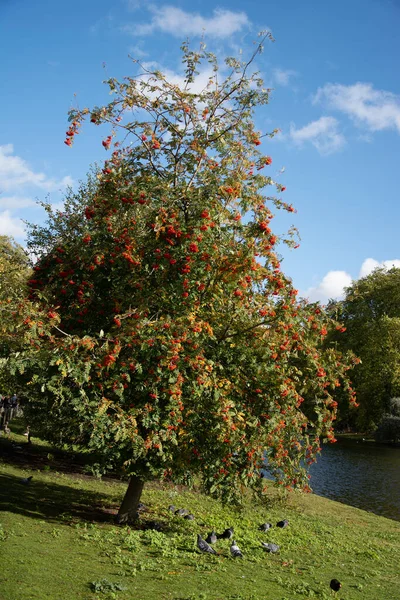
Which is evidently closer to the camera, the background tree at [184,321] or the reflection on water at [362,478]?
the background tree at [184,321]

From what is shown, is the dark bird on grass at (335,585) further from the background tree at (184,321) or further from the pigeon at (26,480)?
the pigeon at (26,480)

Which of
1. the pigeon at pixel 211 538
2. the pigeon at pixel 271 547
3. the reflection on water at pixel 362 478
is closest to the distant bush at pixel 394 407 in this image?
the reflection on water at pixel 362 478

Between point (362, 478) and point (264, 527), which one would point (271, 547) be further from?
point (362, 478)

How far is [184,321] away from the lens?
37.5 ft

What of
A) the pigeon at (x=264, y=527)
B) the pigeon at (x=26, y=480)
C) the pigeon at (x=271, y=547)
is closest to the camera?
the pigeon at (x=271, y=547)

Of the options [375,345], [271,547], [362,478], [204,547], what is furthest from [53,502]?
[375,345]

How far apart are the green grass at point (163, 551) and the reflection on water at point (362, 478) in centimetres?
631

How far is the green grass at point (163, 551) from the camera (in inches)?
373

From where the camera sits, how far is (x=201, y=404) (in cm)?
1221

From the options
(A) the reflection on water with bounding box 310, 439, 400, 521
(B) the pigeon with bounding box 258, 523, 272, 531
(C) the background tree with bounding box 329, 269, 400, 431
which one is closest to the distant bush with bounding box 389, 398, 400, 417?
(C) the background tree with bounding box 329, 269, 400, 431

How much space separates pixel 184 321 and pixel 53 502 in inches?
332

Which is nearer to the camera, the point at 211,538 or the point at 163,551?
the point at 163,551

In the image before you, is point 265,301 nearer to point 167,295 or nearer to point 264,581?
point 167,295

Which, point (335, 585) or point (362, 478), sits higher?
point (335, 585)
